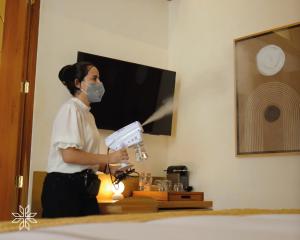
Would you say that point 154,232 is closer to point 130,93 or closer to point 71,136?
point 71,136

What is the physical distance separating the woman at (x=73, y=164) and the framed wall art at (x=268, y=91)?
1.23 meters

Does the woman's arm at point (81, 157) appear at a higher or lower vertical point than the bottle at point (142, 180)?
higher

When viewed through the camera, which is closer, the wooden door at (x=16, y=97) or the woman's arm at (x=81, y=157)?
the woman's arm at (x=81, y=157)

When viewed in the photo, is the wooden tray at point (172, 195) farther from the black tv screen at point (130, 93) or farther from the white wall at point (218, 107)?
the black tv screen at point (130, 93)

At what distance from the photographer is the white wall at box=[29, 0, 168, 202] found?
2.93m

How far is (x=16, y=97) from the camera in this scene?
2730 mm

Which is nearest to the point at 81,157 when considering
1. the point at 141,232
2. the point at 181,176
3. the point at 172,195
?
the point at 141,232

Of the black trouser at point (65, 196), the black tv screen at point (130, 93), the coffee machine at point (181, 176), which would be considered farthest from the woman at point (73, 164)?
the coffee machine at point (181, 176)

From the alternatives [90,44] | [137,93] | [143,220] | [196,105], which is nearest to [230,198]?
[196,105]

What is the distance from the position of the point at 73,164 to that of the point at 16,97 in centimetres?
97

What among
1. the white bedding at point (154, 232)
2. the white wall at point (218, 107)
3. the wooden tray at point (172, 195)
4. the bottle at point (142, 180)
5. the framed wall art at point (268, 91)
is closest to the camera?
the white bedding at point (154, 232)

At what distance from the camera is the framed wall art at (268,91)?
112 inches

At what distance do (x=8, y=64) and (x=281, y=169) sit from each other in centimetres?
197

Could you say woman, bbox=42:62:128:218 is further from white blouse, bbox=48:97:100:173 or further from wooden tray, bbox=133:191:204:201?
wooden tray, bbox=133:191:204:201
